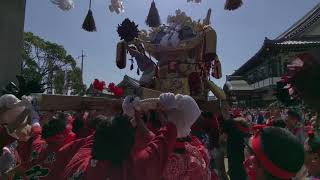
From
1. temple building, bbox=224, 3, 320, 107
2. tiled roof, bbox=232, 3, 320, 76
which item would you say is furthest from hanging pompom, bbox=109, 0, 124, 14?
tiled roof, bbox=232, 3, 320, 76

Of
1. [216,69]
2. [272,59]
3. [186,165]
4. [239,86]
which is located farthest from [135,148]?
[239,86]

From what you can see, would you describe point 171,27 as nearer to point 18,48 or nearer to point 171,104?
point 18,48

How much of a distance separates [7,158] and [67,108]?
3.50 ft

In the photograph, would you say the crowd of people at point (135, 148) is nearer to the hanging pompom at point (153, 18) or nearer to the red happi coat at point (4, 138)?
the red happi coat at point (4, 138)

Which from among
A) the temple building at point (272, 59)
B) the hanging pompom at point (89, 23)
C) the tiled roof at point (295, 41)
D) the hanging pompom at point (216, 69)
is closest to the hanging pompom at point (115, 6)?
the hanging pompom at point (89, 23)

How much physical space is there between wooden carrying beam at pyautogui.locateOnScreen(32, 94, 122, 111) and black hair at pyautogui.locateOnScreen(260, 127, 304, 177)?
1.16 m

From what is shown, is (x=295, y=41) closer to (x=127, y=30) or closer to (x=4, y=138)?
(x=127, y=30)

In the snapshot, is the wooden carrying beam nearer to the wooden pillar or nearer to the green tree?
the wooden pillar

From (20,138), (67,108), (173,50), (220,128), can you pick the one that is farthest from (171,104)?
(173,50)

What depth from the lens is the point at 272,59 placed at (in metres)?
20.9

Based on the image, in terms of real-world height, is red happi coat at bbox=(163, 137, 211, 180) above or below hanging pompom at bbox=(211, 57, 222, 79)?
below

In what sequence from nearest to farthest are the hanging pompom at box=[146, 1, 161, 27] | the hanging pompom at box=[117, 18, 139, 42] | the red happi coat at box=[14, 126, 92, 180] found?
the red happi coat at box=[14, 126, 92, 180] < the hanging pompom at box=[117, 18, 139, 42] < the hanging pompom at box=[146, 1, 161, 27]

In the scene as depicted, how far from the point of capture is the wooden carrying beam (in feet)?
7.55

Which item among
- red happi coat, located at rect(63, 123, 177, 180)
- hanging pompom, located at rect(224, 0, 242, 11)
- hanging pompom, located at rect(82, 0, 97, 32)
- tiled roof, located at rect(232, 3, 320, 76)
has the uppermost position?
tiled roof, located at rect(232, 3, 320, 76)
